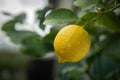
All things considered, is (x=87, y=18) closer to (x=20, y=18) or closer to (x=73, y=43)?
(x=73, y=43)

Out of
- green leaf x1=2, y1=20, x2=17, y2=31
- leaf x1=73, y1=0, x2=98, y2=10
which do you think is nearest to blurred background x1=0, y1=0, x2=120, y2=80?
green leaf x1=2, y1=20, x2=17, y2=31

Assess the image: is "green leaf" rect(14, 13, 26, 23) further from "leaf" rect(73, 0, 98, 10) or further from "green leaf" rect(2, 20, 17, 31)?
"leaf" rect(73, 0, 98, 10)

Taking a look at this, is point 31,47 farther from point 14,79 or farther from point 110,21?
point 14,79

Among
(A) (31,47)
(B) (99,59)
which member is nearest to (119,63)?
(B) (99,59)

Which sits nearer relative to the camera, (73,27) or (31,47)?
(73,27)

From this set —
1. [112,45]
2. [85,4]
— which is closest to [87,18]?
[85,4]

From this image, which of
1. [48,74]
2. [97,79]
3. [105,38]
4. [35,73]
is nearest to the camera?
[97,79]

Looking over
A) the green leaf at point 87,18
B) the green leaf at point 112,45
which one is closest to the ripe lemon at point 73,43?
the green leaf at point 87,18

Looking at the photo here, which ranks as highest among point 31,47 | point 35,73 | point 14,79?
point 31,47
